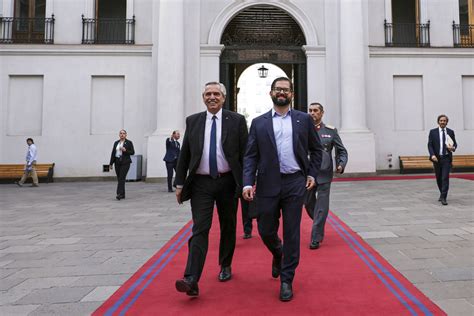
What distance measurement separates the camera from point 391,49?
50.1 ft

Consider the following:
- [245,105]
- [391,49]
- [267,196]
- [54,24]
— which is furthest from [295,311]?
[245,105]

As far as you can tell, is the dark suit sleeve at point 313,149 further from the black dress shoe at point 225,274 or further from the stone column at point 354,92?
the stone column at point 354,92

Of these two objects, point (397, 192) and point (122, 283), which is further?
point (397, 192)

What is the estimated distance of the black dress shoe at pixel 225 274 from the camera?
3.47 m

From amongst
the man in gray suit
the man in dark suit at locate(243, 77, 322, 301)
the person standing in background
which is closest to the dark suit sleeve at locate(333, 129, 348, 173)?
the man in gray suit

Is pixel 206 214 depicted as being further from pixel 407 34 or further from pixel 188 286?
pixel 407 34

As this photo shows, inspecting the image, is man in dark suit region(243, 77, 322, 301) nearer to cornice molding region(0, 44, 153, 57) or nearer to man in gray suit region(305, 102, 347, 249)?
man in gray suit region(305, 102, 347, 249)

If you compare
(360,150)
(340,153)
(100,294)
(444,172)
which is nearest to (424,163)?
(360,150)

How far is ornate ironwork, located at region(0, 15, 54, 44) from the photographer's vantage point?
15.2 meters

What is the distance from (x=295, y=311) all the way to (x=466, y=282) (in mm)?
1900

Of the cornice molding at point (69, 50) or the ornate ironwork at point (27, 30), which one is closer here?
the cornice molding at point (69, 50)

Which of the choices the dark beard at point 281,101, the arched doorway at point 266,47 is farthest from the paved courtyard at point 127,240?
the arched doorway at point 266,47

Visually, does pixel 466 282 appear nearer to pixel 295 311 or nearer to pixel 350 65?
pixel 295 311

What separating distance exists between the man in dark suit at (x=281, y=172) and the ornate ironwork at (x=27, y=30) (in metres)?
15.5
